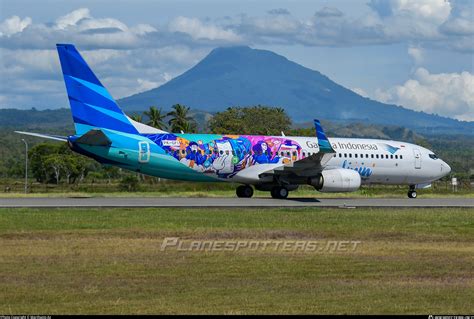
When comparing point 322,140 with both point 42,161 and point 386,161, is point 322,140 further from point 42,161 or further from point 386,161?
point 42,161

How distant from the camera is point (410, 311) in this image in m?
14.6

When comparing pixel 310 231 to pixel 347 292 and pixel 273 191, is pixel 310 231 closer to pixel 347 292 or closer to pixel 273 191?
pixel 347 292

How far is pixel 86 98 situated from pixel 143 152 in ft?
12.9

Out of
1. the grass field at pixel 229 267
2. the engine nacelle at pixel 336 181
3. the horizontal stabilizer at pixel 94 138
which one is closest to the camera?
the grass field at pixel 229 267

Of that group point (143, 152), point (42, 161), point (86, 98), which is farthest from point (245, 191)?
point (42, 161)

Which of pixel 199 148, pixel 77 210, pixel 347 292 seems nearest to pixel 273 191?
pixel 199 148

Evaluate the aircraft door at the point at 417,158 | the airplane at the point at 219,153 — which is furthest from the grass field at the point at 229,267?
the aircraft door at the point at 417,158

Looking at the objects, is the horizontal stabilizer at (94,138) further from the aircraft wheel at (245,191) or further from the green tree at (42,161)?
the green tree at (42,161)

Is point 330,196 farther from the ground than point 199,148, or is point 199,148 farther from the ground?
point 199,148

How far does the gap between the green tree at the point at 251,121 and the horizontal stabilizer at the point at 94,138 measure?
6662 cm

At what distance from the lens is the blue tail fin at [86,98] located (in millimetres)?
43125

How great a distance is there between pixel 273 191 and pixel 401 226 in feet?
57.5

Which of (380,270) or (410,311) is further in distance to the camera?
(380,270)

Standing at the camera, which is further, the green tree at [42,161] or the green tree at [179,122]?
the green tree at [179,122]
